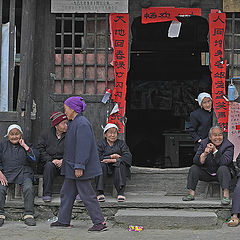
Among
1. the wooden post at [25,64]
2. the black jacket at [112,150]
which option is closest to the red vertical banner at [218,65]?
the black jacket at [112,150]

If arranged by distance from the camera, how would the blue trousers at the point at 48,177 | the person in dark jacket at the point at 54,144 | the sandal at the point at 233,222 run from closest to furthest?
the sandal at the point at 233,222 < the blue trousers at the point at 48,177 < the person in dark jacket at the point at 54,144

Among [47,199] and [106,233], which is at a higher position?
[47,199]

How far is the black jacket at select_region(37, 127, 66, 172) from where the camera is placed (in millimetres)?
6573

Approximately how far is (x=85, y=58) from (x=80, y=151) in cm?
211

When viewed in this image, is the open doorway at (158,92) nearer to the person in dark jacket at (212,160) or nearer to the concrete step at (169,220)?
the person in dark jacket at (212,160)

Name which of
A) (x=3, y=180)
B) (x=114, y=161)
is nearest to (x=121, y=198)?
(x=114, y=161)

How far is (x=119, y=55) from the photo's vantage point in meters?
6.88

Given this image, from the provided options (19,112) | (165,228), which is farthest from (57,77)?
(165,228)

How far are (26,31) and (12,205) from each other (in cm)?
262

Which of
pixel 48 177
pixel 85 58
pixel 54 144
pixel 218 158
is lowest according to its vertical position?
pixel 48 177

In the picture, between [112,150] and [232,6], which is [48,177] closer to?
[112,150]

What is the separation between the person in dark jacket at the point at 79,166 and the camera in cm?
534

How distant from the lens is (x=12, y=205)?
626 centimetres

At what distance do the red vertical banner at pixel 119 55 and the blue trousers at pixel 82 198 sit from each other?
1639mm
